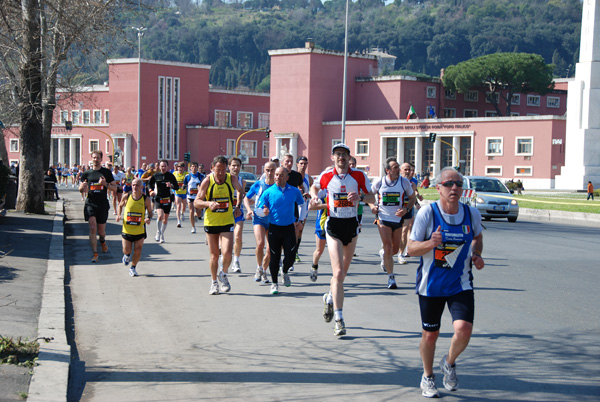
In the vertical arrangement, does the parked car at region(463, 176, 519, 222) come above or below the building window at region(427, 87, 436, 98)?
below

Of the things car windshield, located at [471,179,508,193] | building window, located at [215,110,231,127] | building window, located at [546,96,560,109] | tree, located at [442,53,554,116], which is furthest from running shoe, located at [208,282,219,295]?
building window, located at [546,96,560,109]

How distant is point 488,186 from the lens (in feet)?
95.3

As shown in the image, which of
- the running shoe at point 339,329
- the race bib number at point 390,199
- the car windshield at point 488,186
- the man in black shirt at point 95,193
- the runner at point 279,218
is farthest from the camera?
the car windshield at point 488,186

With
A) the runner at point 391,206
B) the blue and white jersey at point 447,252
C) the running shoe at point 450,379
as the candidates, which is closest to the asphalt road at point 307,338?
the running shoe at point 450,379

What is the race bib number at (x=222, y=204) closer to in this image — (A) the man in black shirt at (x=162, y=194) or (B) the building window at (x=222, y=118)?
(A) the man in black shirt at (x=162, y=194)

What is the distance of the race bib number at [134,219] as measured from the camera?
12484mm

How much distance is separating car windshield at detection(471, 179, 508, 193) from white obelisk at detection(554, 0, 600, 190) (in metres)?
30.0

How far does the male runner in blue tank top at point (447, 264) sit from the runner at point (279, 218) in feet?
15.2

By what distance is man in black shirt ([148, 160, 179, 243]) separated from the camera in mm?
17703

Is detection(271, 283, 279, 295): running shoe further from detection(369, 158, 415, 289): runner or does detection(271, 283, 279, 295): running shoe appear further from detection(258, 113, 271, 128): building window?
detection(258, 113, 271, 128): building window

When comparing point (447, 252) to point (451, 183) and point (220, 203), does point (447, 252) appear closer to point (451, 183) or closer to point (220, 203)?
point (451, 183)

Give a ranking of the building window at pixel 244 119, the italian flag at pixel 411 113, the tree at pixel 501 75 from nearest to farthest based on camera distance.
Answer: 1. the italian flag at pixel 411 113
2. the tree at pixel 501 75
3. the building window at pixel 244 119

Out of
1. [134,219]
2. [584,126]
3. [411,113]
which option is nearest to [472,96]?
[411,113]

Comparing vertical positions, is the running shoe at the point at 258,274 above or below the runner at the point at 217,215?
below
